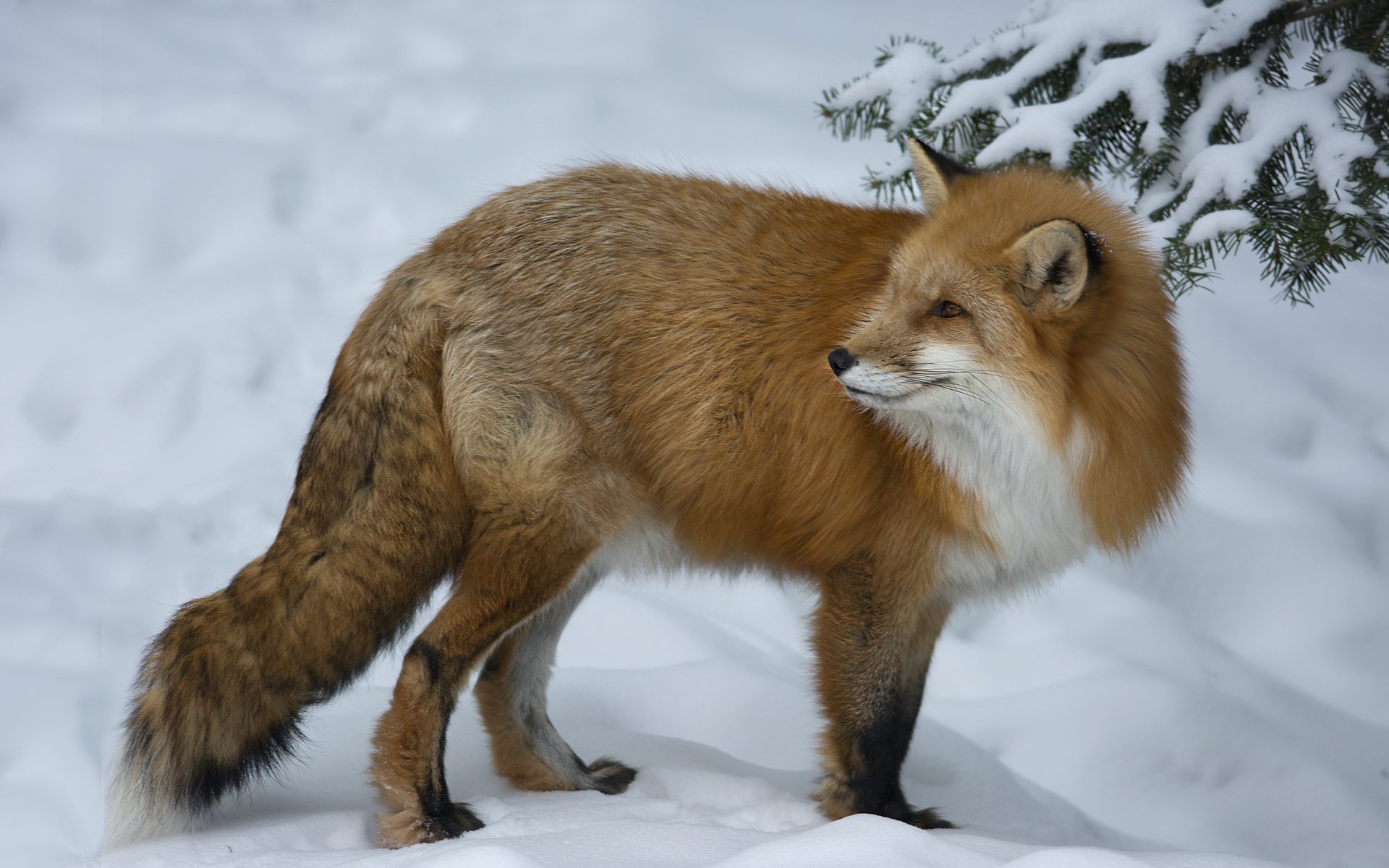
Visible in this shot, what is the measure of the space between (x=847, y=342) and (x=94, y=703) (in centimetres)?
264

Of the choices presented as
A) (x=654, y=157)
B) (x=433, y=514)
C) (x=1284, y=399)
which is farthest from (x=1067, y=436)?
(x=654, y=157)

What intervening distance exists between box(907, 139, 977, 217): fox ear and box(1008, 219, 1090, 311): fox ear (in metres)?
0.40

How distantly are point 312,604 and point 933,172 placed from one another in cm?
190

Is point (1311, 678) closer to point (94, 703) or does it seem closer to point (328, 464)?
point (328, 464)

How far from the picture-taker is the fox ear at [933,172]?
2.90 meters

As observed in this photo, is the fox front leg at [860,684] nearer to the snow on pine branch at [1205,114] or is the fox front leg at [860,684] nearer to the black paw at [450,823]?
the black paw at [450,823]

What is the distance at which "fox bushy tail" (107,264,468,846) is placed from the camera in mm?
2639

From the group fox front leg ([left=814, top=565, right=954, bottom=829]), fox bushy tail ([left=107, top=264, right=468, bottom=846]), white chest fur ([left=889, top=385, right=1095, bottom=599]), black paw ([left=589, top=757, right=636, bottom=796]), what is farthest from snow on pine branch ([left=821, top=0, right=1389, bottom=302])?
black paw ([left=589, top=757, right=636, bottom=796])

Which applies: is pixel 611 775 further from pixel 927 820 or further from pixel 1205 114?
pixel 1205 114

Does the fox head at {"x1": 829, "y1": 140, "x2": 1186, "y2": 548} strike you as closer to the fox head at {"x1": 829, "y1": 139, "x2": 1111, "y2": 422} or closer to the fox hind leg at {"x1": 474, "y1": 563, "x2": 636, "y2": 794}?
the fox head at {"x1": 829, "y1": 139, "x2": 1111, "y2": 422}

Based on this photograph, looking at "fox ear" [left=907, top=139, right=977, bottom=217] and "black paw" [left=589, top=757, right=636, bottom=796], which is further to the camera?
"black paw" [left=589, top=757, right=636, bottom=796]

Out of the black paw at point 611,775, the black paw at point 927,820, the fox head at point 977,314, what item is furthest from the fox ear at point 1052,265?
the black paw at point 611,775

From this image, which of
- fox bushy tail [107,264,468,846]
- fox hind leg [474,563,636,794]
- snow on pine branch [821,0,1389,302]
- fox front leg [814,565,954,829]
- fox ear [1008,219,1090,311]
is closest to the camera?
fox ear [1008,219,1090,311]

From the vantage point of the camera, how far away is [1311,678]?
4477 mm
